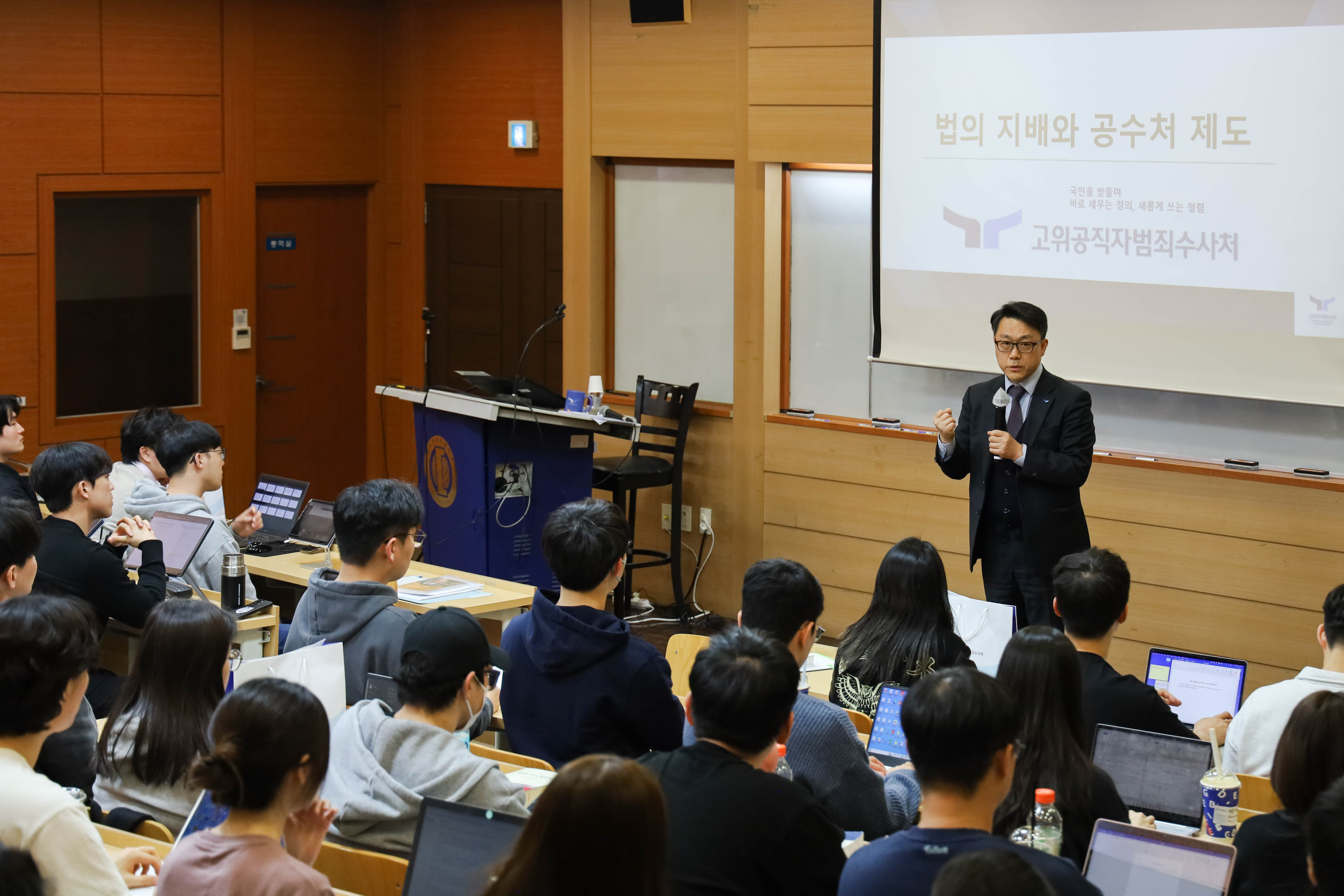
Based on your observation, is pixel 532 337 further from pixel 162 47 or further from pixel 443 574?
pixel 162 47

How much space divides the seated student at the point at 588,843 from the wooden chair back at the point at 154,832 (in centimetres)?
134

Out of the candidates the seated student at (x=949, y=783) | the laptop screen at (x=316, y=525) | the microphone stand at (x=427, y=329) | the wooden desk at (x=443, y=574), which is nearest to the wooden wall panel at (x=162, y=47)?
the microphone stand at (x=427, y=329)

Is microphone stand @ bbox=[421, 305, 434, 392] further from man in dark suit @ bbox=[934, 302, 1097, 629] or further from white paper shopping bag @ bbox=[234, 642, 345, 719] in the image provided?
white paper shopping bag @ bbox=[234, 642, 345, 719]

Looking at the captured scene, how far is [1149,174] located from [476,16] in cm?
435

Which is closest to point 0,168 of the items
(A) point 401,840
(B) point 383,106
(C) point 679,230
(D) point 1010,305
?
(B) point 383,106

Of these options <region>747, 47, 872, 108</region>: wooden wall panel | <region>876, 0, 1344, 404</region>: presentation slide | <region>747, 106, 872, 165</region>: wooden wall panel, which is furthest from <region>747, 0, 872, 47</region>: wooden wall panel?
<region>747, 106, 872, 165</region>: wooden wall panel

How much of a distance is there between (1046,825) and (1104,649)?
0.98m

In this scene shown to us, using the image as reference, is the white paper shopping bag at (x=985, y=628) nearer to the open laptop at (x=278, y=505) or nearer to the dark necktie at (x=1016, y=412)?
the dark necktie at (x=1016, y=412)

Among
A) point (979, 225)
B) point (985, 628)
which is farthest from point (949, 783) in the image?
point (979, 225)

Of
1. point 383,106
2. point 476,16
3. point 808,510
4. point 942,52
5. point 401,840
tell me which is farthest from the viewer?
point 383,106

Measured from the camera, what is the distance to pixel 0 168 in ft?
24.6

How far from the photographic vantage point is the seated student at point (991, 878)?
5.26 ft

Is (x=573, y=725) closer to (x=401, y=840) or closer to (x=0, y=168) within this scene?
(x=401, y=840)

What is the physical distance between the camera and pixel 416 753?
274 centimetres
